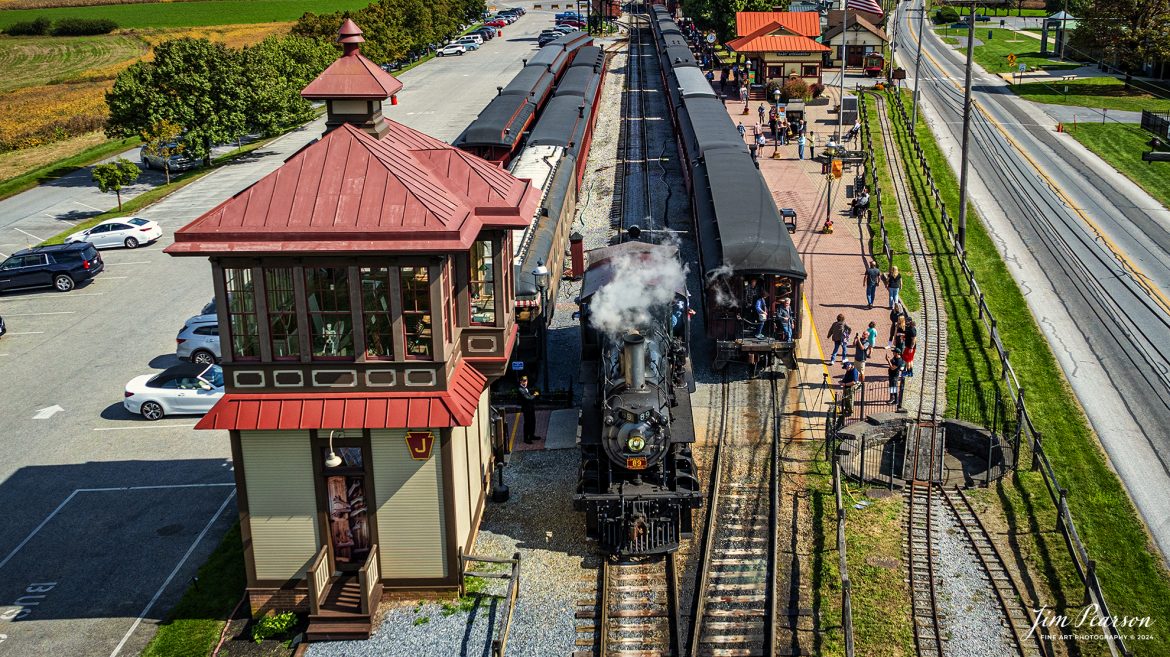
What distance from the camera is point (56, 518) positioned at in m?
22.4

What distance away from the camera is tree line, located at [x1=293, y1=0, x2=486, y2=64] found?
8375 cm

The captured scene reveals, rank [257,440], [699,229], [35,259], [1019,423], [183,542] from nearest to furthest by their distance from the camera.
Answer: [257,440] → [183,542] → [1019,423] → [699,229] → [35,259]

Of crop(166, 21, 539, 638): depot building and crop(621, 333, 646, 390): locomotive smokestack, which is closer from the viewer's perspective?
crop(166, 21, 539, 638): depot building

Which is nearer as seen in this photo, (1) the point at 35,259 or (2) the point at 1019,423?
(2) the point at 1019,423

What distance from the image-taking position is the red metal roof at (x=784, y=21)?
68375 millimetres

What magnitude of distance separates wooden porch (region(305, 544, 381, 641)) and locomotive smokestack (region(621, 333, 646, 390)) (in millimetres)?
5499

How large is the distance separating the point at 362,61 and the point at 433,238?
4.83m

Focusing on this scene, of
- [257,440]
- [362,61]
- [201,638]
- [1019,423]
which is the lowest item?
[201,638]

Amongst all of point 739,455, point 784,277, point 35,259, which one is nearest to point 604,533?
point 739,455

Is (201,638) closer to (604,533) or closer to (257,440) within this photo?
(257,440)

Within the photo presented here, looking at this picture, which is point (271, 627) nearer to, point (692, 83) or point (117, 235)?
point (117, 235)

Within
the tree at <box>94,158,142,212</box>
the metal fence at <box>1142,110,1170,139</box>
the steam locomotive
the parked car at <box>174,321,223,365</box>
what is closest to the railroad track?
the steam locomotive

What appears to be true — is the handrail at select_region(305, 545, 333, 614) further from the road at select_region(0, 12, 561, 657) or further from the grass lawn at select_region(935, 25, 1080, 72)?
the grass lawn at select_region(935, 25, 1080, 72)

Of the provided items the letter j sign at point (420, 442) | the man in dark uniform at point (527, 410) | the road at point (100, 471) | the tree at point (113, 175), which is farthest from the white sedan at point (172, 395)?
the tree at point (113, 175)
